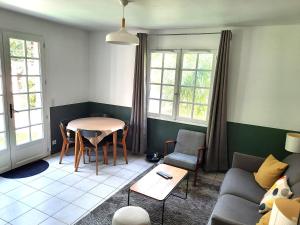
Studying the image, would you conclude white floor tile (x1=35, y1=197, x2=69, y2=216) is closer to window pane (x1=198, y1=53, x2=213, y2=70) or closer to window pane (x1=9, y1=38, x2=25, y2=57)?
window pane (x1=9, y1=38, x2=25, y2=57)

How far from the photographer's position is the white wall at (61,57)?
3705 millimetres

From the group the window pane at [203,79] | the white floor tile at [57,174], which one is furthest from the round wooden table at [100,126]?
the window pane at [203,79]

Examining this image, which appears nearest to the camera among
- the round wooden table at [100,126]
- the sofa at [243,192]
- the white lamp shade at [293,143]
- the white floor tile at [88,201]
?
the sofa at [243,192]

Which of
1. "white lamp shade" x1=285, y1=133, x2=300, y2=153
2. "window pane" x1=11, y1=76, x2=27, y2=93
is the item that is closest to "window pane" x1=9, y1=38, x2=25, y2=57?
"window pane" x1=11, y1=76, x2=27, y2=93

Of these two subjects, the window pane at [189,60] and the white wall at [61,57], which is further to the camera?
the window pane at [189,60]

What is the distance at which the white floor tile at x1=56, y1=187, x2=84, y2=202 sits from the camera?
296 centimetres

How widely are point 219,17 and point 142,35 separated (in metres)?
1.56

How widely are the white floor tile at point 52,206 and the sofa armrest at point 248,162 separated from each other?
7.94 feet

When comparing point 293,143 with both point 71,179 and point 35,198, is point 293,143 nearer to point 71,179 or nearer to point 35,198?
point 71,179

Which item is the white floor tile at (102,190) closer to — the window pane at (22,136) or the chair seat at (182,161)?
the chair seat at (182,161)

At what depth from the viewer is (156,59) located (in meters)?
4.35

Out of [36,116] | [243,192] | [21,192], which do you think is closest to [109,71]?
[36,116]

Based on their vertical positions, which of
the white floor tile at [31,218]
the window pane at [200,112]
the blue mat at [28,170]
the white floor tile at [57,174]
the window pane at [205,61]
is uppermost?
the window pane at [205,61]

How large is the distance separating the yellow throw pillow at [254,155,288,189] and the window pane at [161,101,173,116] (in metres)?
2.03
